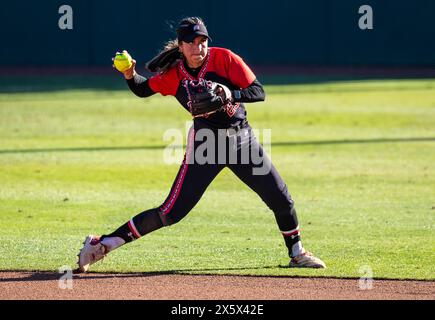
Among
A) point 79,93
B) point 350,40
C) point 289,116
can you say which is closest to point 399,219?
point 289,116

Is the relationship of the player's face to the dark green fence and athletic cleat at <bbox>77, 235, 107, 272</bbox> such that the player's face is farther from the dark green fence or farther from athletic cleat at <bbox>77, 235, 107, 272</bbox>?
the dark green fence

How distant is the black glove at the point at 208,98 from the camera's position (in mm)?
6699

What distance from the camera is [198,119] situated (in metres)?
7.10

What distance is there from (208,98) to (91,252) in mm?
1480

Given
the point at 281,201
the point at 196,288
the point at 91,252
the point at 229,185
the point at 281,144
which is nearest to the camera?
the point at 196,288

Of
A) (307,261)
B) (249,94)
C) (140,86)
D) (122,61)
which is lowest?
(307,261)

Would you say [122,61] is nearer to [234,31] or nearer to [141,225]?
[141,225]

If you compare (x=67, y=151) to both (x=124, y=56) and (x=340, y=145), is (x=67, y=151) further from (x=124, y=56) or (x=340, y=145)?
(x=124, y=56)

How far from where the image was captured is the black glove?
6.70m

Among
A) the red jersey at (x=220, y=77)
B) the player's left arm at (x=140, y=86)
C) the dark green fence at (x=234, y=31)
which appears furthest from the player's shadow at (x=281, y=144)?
the dark green fence at (x=234, y=31)

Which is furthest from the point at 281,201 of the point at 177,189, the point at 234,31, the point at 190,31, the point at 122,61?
the point at 234,31

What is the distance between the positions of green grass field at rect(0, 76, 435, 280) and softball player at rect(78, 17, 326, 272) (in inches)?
16.5

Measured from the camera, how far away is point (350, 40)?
87.1 ft
